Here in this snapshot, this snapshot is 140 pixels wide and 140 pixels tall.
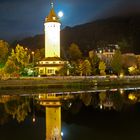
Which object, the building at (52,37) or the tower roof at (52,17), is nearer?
the building at (52,37)

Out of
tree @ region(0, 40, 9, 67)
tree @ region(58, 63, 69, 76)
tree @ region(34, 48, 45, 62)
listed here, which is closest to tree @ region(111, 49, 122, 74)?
tree @ region(58, 63, 69, 76)

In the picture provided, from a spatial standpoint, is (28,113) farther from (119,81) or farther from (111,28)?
(111,28)

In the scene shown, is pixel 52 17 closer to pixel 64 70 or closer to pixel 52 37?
pixel 52 37

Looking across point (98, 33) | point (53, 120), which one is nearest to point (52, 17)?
point (53, 120)

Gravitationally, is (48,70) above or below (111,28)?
below

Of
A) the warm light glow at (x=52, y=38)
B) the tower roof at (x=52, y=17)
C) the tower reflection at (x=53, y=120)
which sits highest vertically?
the tower roof at (x=52, y=17)

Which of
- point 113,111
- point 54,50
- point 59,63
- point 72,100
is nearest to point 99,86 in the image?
point 59,63

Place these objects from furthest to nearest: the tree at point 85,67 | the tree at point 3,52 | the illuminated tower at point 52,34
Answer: the illuminated tower at point 52,34, the tree at point 3,52, the tree at point 85,67

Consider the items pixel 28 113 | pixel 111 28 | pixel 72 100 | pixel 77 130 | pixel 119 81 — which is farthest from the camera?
pixel 111 28

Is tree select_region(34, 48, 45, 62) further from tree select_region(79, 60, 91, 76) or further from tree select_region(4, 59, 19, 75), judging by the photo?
tree select_region(4, 59, 19, 75)

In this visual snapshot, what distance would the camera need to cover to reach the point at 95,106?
30797mm

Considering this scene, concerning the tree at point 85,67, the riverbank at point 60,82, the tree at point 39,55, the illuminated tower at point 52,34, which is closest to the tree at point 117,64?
the tree at point 85,67

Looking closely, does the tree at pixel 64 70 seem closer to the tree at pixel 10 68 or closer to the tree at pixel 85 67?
the tree at pixel 85 67

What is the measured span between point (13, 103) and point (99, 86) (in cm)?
2468
